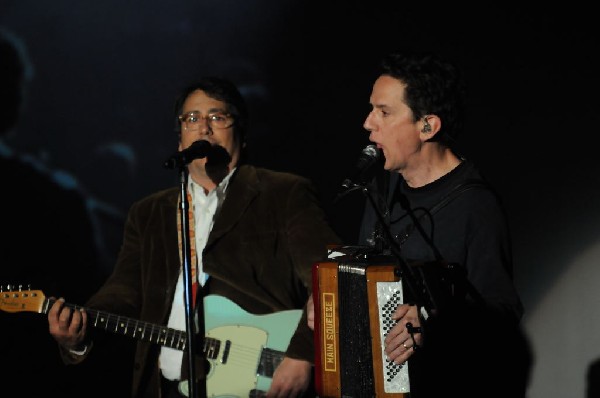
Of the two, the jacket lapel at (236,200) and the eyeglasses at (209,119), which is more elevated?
the eyeglasses at (209,119)

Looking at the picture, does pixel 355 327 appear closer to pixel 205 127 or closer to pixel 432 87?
pixel 432 87

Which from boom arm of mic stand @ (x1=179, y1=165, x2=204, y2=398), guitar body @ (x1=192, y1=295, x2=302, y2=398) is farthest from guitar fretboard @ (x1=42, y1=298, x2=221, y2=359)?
boom arm of mic stand @ (x1=179, y1=165, x2=204, y2=398)

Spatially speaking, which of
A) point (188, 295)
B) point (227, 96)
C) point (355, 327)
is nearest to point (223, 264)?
point (188, 295)

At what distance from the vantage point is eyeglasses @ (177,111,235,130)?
3.76 meters

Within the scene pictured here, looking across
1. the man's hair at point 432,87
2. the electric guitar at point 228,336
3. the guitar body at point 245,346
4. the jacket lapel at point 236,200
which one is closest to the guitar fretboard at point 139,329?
the electric guitar at point 228,336

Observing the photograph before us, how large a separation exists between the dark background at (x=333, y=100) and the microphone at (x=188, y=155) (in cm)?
112

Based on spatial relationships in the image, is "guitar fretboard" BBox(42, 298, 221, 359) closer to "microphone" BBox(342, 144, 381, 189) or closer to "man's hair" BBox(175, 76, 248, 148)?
"man's hair" BBox(175, 76, 248, 148)

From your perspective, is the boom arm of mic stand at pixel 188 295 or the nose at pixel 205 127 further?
the nose at pixel 205 127

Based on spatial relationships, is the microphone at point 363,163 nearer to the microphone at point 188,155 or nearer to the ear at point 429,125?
the ear at point 429,125

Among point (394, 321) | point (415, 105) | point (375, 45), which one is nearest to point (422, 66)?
point (415, 105)

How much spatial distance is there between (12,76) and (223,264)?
1767 millimetres

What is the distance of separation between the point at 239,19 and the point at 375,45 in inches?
30.7

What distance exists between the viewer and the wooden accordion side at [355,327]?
2.69 metres

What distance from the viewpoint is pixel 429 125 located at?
3.06 metres
